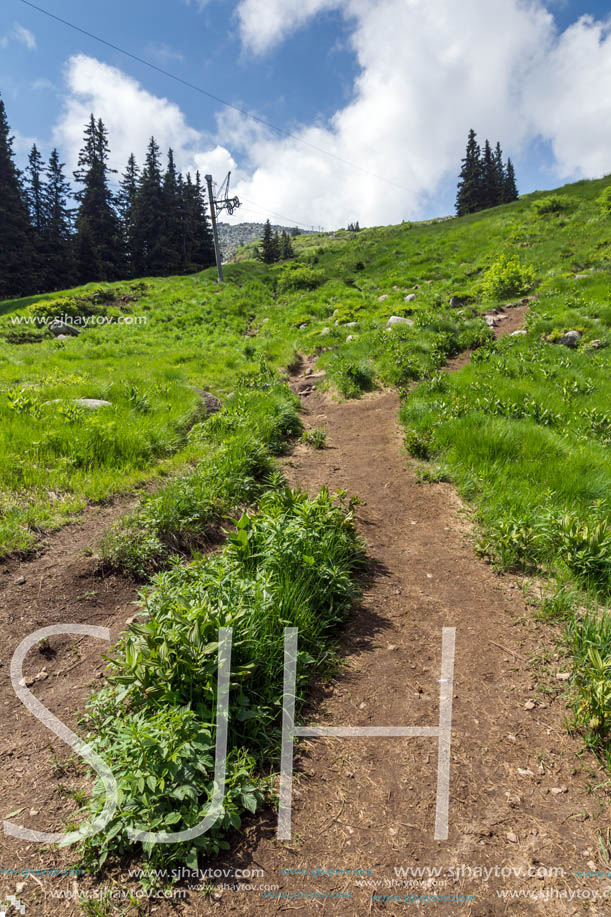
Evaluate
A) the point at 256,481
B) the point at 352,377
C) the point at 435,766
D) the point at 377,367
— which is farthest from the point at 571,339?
the point at 435,766

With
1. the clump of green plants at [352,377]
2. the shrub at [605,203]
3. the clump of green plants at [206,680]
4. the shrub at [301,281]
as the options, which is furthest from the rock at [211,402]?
the shrub at [605,203]

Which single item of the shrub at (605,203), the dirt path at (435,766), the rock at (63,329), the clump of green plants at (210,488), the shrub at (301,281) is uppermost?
the shrub at (605,203)

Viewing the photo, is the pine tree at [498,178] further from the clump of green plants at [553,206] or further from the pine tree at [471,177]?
the clump of green plants at [553,206]

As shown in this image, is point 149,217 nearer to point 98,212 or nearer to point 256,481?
point 98,212

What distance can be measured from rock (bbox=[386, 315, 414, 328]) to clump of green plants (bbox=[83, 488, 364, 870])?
11.7 metres

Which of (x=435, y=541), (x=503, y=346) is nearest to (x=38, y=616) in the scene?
(x=435, y=541)

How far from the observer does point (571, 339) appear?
11.6 meters

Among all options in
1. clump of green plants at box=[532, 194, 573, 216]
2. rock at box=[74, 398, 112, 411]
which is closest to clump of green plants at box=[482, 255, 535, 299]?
clump of green plants at box=[532, 194, 573, 216]

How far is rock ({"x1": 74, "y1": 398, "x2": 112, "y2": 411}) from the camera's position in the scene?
743 cm

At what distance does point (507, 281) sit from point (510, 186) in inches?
2735

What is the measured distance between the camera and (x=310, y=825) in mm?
2334

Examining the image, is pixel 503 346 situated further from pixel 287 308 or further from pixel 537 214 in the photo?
pixel 537 214

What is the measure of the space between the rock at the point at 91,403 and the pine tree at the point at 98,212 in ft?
150

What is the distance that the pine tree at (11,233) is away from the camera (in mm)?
40656
